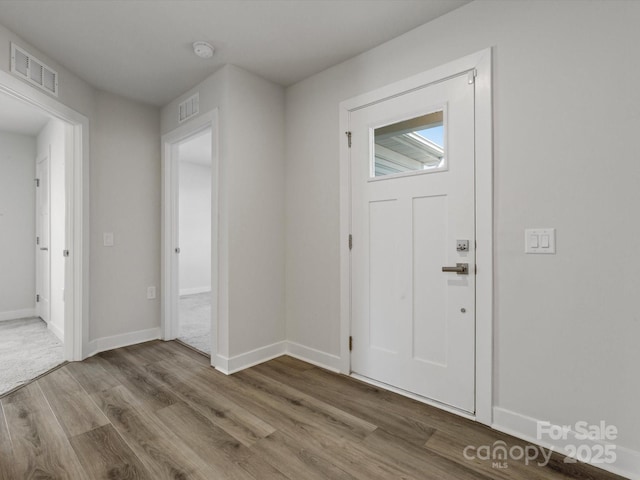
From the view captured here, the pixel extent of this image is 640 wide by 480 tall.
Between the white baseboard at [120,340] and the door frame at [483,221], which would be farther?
the white baseboard at [120,340]

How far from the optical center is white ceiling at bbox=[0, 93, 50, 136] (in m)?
3.54

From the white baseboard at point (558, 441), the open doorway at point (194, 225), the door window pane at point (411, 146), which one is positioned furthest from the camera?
the open doorway at point (194, 225)

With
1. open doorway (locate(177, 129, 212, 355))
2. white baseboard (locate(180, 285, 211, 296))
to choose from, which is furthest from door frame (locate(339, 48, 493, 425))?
white baseboard (locate(180, 285, 211, 296))

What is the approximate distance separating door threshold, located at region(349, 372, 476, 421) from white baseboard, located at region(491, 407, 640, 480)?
172 mm

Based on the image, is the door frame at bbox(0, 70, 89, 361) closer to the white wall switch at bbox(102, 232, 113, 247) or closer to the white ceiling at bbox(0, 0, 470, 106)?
the white wall switch at bbox(102, 232, 113, 247)

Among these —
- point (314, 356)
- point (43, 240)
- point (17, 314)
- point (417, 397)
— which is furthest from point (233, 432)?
point (17, 314)

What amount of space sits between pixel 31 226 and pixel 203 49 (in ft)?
13.4

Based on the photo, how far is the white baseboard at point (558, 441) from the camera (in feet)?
4.88

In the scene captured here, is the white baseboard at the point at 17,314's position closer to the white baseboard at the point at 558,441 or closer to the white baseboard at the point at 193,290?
the white baseboard at the point at 193,290

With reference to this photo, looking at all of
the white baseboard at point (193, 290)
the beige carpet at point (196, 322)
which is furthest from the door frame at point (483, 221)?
the white baseboard at point (193, 290)

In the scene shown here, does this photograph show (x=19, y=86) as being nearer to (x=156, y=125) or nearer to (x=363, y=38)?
(x=156, y=125)

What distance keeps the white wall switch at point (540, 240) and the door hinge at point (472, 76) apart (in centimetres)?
96

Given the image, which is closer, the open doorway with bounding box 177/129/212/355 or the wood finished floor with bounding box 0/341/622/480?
the wood finished floor with bounding box 0/341/622/480

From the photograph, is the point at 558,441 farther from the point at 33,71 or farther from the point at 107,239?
the point at 33,71
